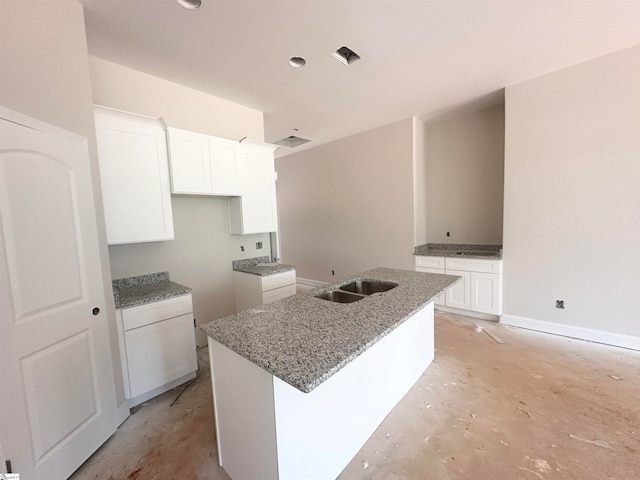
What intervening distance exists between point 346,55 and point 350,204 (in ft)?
8.77

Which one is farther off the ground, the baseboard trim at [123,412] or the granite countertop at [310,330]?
the granite countertop at [310,330]

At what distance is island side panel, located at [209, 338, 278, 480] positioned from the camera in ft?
3.66

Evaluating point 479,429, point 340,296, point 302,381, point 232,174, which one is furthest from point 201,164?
point 479,429

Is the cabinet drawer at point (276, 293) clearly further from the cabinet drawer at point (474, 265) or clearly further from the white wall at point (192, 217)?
the cabinet drawer at point (474, 265)

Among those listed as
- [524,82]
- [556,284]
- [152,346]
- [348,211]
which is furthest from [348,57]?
[556,284]

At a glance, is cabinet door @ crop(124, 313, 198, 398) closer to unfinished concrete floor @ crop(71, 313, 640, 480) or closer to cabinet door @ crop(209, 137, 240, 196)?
unfinished concrete floor @ crop(71, 313, 640, 480)

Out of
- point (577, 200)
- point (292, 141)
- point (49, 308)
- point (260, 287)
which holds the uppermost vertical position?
point (292, 141)

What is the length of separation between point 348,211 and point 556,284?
10.2 ft

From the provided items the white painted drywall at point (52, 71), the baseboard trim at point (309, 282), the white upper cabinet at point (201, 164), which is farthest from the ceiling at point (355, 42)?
the baseboard trim at point (309, 282)

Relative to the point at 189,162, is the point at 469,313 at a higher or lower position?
lower

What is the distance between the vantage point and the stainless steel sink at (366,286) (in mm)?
2207

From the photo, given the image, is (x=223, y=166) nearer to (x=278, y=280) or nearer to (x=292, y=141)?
(x=278, y=280)

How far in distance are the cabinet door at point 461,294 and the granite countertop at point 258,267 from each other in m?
2.35

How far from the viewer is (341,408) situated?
1.43 m
